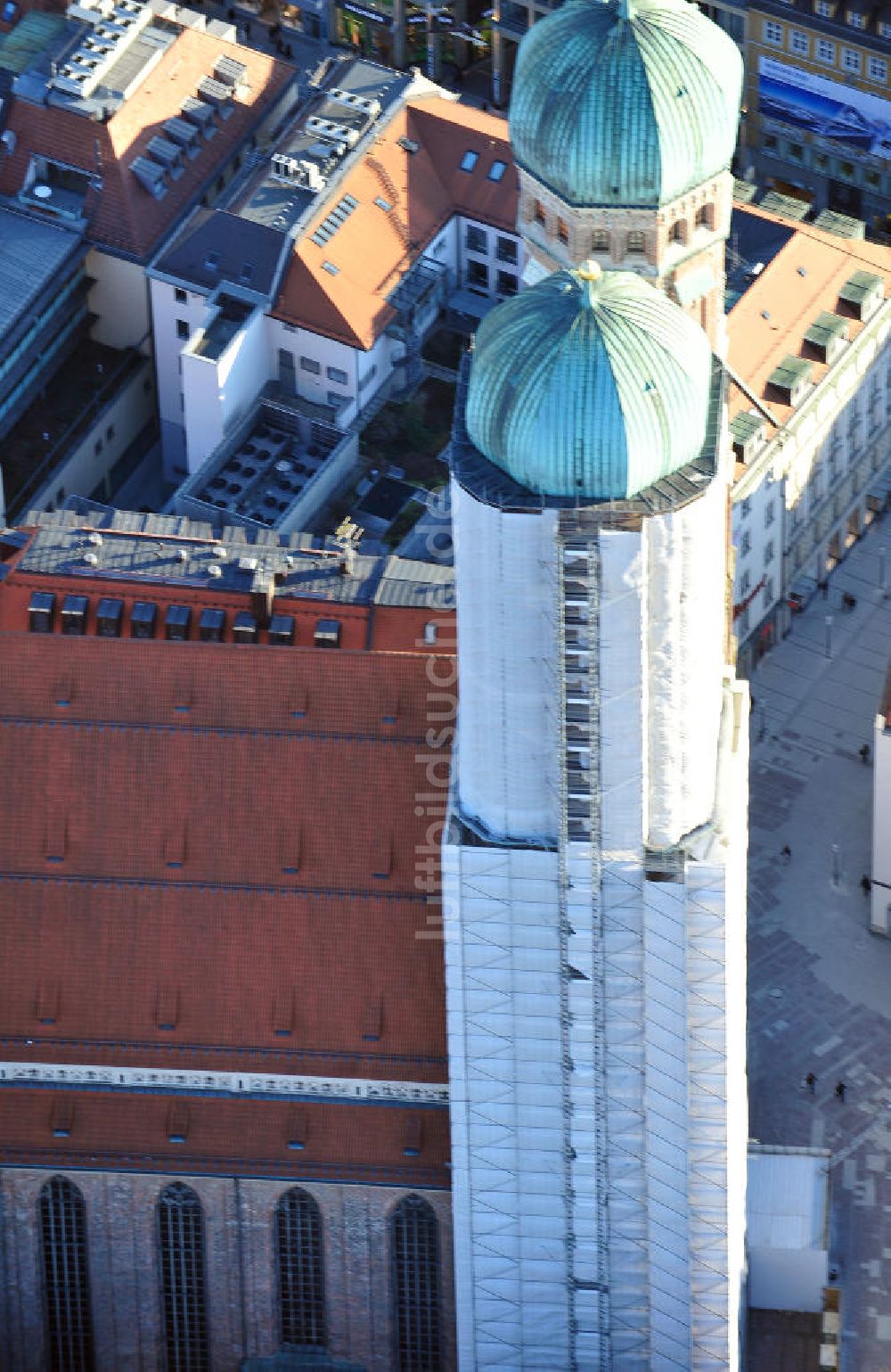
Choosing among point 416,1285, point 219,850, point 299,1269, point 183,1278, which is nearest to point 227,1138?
point 299,1269

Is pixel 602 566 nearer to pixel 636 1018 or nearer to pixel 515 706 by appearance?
pixel 515 706

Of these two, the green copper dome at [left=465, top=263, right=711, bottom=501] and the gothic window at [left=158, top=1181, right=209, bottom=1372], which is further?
the gothic window at [left=158, top=1181, right=209, bottom=1372]

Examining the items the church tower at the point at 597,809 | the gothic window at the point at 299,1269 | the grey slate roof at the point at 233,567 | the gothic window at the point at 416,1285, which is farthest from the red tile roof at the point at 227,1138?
the grey slate roof at the point at 233,567

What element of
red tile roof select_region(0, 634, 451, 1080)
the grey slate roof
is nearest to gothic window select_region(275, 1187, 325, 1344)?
red tile roof select_region(0, 634, 451, 1080)

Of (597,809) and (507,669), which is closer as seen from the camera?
(507,669)

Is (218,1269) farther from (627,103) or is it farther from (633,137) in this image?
(627,103)

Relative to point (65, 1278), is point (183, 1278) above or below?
below

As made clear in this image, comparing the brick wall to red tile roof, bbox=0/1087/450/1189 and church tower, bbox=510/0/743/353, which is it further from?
church tower, bbox=510/0/743/353

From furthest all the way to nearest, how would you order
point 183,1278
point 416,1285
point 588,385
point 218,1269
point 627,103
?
1. point 183,1278
2. point 218,1269
3. point 416,1285
4. point 627,103
5. point 588,385
